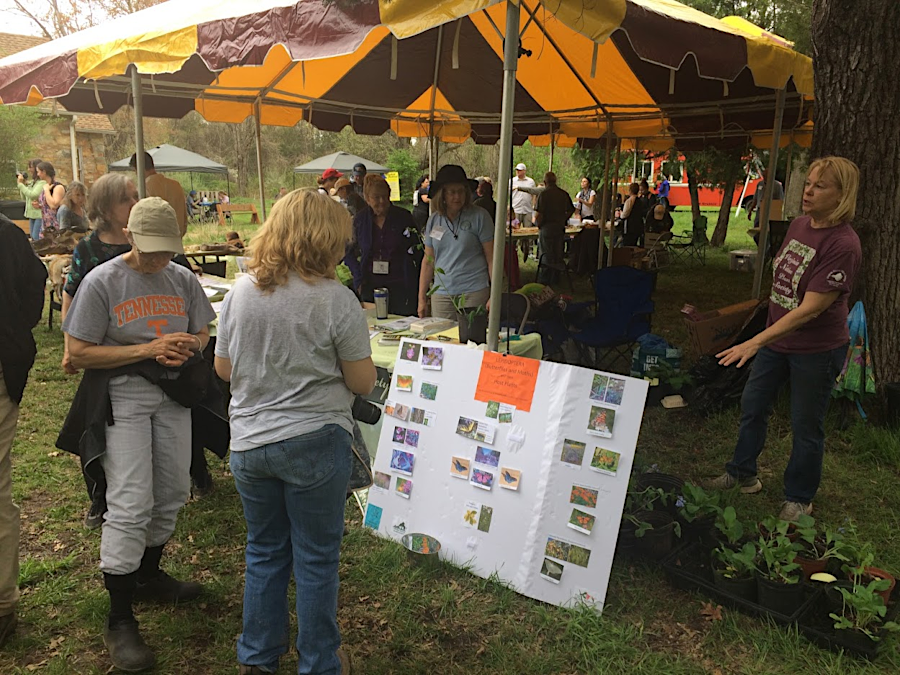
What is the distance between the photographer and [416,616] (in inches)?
103

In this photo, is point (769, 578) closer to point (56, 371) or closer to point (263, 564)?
point (263, 564)

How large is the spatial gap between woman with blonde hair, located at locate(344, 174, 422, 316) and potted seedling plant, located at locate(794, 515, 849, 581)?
10.7 ft

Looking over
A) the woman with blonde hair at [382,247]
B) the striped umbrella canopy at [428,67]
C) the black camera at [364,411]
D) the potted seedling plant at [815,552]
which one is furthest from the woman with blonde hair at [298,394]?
the woman with blonde hair at [382,247]

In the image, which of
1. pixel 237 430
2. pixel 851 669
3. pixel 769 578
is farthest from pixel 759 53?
pixel 237 430

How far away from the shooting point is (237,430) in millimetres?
1908

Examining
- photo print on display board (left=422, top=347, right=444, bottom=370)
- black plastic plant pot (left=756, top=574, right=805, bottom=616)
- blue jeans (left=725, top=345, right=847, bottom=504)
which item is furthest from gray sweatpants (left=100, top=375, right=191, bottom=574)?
blue jeans (left=725, top=345, right=847, bottom=504)

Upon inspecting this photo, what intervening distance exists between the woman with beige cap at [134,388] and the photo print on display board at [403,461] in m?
0.94

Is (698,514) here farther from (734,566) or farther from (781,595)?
(781,595)

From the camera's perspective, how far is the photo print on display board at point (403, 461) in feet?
9.85

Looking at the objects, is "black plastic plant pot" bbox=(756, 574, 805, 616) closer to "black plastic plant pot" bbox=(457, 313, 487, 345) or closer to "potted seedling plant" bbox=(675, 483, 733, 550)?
"potted seedling plant" bbox=(675, 483, 733, 550)

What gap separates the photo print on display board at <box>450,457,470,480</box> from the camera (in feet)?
9.36

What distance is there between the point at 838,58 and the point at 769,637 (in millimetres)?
3619

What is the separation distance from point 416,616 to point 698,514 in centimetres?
131

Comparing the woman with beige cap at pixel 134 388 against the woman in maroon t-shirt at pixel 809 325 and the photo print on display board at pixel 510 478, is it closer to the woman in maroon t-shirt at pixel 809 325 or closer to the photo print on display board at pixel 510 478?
the photo print on display board at pixel 510 478
